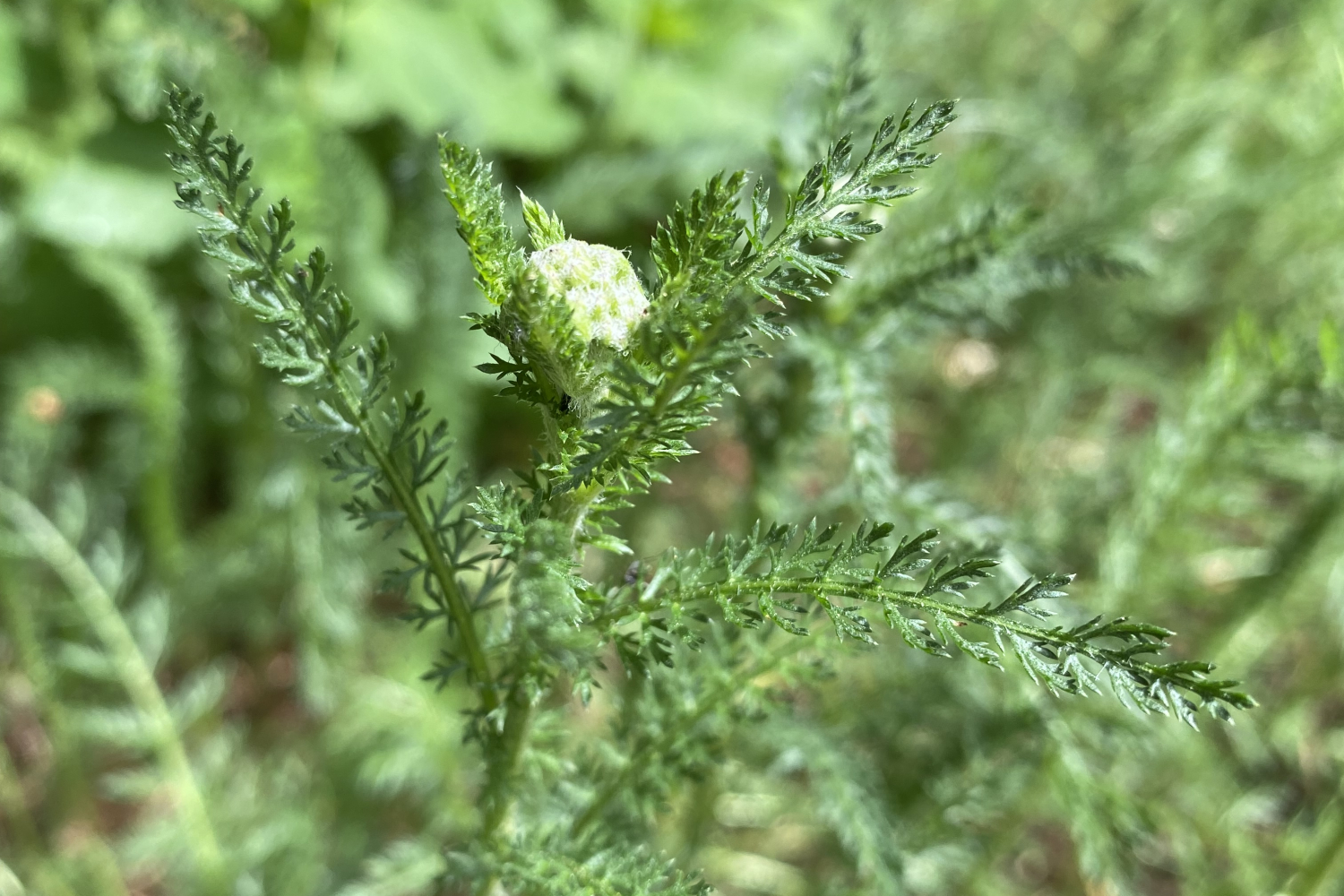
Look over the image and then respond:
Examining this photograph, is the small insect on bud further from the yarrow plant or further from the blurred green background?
the blurred green background

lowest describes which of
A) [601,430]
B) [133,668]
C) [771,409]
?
[601,430]

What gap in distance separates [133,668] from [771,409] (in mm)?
1312

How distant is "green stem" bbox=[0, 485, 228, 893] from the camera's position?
5.62 feet

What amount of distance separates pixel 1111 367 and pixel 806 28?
52.8 inches

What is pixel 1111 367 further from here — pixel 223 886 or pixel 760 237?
pixel 223 886

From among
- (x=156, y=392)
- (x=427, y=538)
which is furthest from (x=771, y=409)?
(x=156, y=392)

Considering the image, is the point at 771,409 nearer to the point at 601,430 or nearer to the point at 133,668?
the point at 601,430

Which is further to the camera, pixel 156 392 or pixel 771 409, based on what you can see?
pixel 156 392

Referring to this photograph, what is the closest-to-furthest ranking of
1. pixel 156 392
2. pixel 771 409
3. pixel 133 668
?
pixel 771 409 < pixel 133 668 < pixel 156 392

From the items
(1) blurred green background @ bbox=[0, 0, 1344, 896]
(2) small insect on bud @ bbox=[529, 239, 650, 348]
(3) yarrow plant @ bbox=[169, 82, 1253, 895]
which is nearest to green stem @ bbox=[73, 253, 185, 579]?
(1) blurred green background @ bbox=[0, 0, 1344, 896]

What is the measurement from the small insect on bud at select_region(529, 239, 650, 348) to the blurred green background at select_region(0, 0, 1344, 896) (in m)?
0.58

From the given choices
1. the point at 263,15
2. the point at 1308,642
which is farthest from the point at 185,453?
the point at 1308,642

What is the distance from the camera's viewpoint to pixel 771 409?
1.45 m

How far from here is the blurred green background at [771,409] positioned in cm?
142
